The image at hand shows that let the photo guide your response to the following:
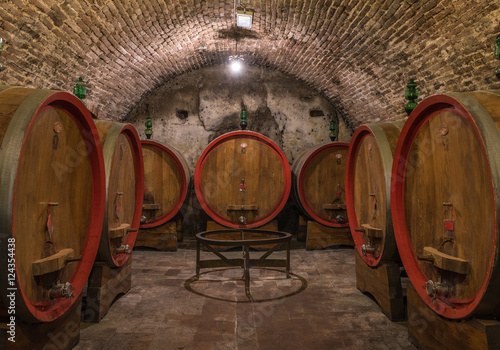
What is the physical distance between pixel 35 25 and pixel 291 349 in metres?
3.72

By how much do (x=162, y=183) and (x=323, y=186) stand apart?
243 centimetres

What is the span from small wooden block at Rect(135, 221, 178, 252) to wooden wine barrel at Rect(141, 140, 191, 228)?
12cm

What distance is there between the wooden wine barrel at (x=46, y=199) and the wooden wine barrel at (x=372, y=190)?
2074 millimetres

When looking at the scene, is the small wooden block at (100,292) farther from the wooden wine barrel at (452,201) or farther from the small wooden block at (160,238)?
the wooden wine barrel at (452,201)

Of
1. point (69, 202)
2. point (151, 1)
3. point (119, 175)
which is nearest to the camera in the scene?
point (69, 202)

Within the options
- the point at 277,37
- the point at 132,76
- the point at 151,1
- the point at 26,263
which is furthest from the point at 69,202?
the point at 277,37

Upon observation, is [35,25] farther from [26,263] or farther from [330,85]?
[330,85]

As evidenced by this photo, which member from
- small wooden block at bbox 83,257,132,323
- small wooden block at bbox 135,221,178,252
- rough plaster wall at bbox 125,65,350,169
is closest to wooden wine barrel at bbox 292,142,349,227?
rough plaster wall at bbox 125,65,350,169

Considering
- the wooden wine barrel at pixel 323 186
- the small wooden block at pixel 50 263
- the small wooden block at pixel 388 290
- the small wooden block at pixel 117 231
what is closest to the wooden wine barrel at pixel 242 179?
the wooden wine barrel at pixel 323 186

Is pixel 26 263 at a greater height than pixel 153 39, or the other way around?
pixel 153 39

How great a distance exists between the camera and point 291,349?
6.88ft

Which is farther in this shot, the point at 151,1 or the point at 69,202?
the point at 151,1

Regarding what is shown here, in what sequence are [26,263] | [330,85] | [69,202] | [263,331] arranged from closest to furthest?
[26,263] → [69,202] → [263,331] → [330,85]

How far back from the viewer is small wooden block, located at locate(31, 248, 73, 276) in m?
1.62
